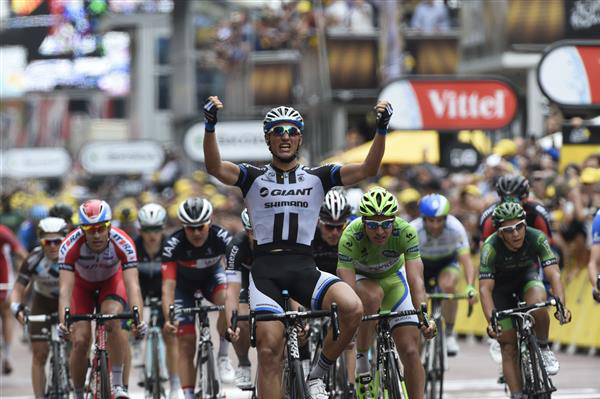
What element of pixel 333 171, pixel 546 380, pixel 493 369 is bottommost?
pixel 493 369

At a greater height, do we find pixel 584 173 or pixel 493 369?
pixel 584 173

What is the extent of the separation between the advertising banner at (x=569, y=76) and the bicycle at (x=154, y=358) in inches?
244

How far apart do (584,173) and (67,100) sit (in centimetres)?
9762

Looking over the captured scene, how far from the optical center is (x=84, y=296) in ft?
46.1

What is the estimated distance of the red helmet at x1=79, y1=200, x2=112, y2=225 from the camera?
13.1 metres

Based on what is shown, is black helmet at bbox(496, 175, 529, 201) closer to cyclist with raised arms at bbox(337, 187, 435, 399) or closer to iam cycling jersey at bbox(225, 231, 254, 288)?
cyclist with raised arms at bbox(337, 187, 435, 399)

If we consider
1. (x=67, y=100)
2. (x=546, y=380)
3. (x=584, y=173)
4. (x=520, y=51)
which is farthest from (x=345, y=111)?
(x=67, y=100)

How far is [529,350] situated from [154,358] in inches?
166

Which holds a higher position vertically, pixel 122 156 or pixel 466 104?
pixel 466 104

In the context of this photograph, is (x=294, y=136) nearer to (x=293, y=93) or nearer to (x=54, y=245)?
(x=54, y=245)

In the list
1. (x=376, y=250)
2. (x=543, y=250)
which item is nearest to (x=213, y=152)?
(x=376, y=250)

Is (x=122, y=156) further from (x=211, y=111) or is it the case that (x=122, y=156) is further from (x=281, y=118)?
(x=211, y=111)

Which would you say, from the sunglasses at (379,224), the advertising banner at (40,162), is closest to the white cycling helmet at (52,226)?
the sunglasses at (379,224)

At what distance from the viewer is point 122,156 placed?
42.5 meters
